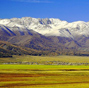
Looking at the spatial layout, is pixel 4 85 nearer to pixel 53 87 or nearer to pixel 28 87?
pixel 28 87

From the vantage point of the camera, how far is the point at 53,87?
69562mm

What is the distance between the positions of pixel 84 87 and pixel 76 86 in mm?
2475

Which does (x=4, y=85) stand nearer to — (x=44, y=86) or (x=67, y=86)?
(x=44, y=86)

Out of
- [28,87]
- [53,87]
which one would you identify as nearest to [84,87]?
[53,87]

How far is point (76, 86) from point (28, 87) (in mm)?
11813

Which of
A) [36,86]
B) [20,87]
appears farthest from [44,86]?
[20,87]

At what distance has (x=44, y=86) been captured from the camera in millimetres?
70875

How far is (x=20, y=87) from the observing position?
6800 centimetres

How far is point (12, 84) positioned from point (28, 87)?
18.1 feet

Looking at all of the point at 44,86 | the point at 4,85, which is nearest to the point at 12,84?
the point at 4,85

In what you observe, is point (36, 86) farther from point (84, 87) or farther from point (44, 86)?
point (84, 87)

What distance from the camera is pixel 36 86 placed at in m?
70.7

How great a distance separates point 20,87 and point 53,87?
776cm

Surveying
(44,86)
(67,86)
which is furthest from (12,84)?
(67,86)
